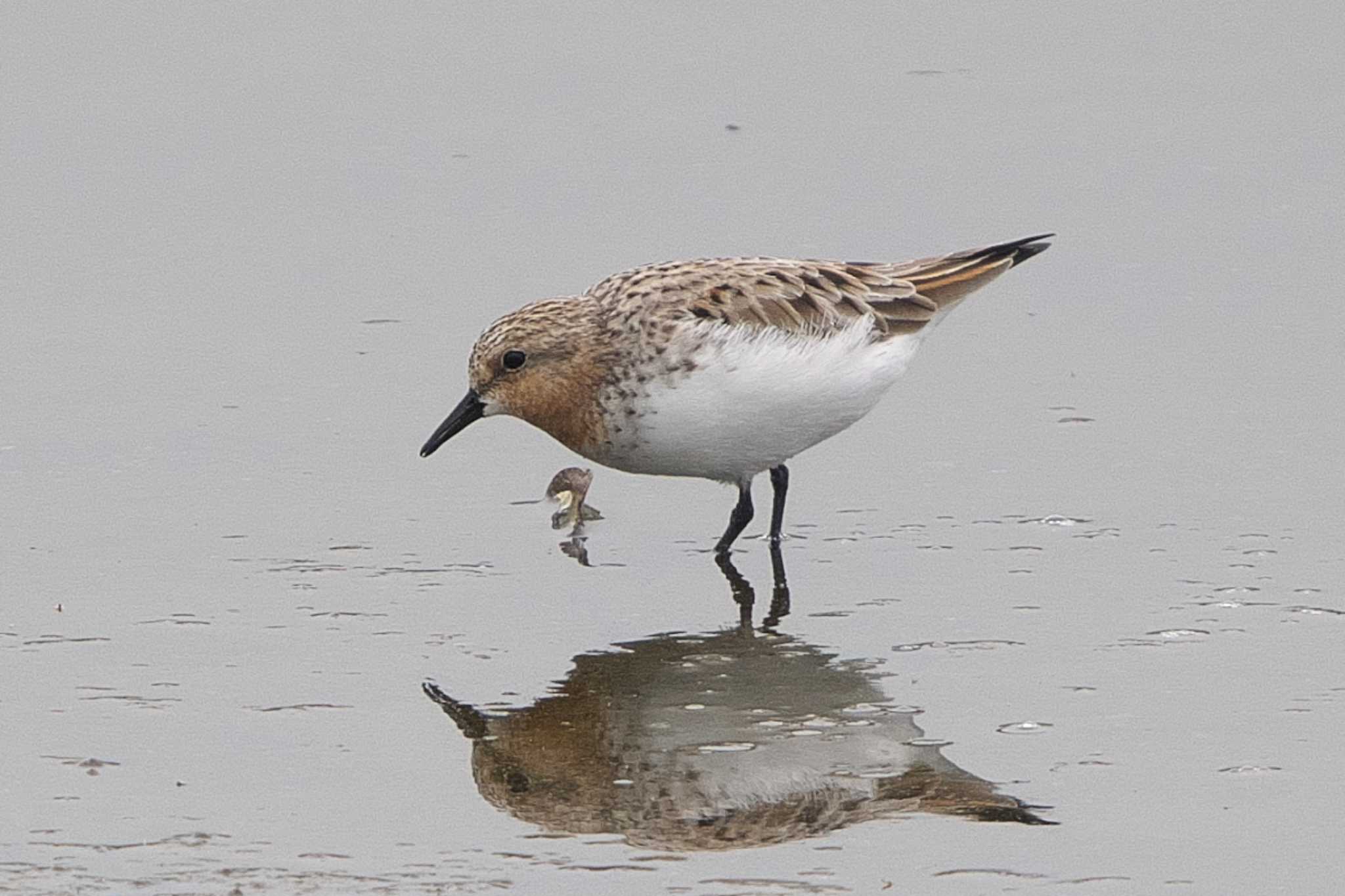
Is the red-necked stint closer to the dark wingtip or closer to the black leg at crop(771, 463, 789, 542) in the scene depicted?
the black leg at crop(771, 463, 789, 542)

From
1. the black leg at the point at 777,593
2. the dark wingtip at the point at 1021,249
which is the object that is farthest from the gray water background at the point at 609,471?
the dark wingtip at the point at 1021,249

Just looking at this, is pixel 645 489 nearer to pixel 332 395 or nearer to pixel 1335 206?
pixel 332 395

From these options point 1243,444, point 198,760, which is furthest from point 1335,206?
point 198,760

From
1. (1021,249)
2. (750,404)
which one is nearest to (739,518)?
(750,404)

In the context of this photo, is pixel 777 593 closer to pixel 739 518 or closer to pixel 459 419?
pixel 739 518

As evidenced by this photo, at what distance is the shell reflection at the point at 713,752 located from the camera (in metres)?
6.75

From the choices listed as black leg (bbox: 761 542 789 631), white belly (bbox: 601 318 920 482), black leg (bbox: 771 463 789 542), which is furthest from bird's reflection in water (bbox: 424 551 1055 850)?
black leg (bbox: 771 463 789 542)

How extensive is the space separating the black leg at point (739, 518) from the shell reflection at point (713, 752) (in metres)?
1.12

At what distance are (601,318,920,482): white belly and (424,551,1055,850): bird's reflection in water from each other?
1.01m

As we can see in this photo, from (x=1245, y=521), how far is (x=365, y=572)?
331 cm

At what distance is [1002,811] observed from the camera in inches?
265

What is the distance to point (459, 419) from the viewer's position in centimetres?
941

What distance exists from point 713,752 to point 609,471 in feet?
10.5

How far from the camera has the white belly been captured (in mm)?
8969
